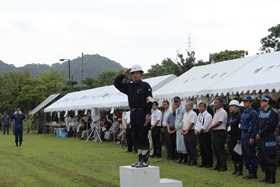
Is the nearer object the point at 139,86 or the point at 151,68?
the point at 139,86

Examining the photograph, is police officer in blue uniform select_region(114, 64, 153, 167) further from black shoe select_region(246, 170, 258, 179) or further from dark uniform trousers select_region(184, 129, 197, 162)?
dark uniform trousers select_region(184, 129, 197, 162)

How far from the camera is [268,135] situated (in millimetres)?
8859

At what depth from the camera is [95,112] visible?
22547 millimetres

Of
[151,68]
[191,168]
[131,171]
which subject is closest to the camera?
[131,171]

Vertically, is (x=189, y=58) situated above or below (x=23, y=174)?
above

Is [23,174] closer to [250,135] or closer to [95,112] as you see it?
[250,135]

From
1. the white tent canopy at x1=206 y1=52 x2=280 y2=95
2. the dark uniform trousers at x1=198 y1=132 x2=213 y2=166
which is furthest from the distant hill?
the dark uniform trousers at x1=198 y1=132 x2=213 y2=166

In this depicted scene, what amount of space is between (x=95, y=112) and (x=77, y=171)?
→ 11.4 meters

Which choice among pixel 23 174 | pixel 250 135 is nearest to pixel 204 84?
pixel 250 135

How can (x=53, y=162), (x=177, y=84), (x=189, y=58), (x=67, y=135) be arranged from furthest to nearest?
(x=189, y=58), (x=67, y=135), (x=177, y=84), (x=53, y=162)

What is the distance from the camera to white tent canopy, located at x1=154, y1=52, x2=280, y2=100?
11.2 meters

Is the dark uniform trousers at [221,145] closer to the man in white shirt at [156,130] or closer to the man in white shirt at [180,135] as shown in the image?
the man in white shirt at [180,135]

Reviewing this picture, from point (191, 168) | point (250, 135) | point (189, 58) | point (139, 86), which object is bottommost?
point (191, 168)

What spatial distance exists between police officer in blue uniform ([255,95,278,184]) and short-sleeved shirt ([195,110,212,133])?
2.59 metres
